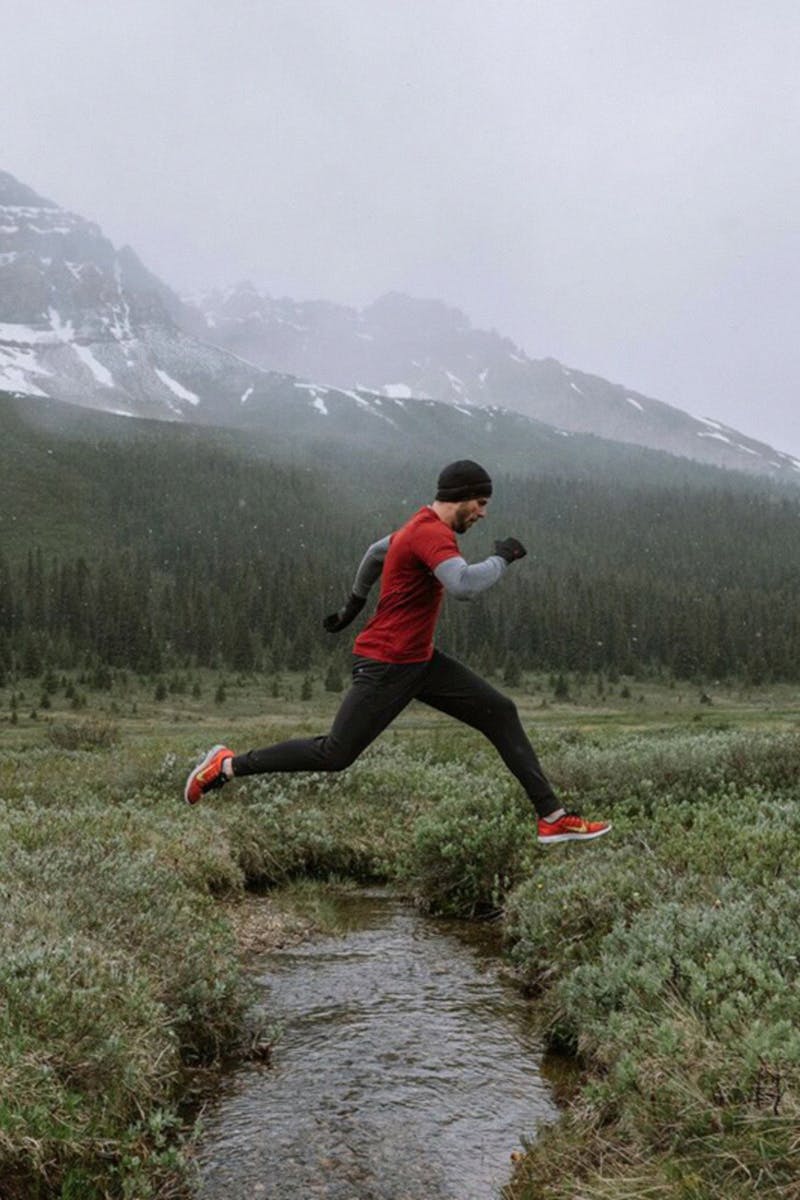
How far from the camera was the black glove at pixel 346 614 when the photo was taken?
8289 millimetres

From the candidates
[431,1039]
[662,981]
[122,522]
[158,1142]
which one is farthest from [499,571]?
[122,522]

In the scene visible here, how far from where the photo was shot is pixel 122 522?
196500mm

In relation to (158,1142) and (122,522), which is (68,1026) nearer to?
(158,1142)

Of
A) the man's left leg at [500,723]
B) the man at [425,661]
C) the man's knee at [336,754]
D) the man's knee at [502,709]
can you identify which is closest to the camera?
the man at [425,661]

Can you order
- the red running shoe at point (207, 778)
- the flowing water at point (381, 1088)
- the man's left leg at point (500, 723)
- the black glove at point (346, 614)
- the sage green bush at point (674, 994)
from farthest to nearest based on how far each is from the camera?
the red running shoe at point (207, 778) → the black glove at point (346, 614) → the man's left leg at point (500, 723) → the flowing water at point (381, 1088) → the sage green bush at point (674, 994)

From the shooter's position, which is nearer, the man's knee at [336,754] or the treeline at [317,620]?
the man's knee at [336,754]

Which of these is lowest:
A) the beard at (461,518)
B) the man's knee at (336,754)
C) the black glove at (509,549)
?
the man's knee at (336,754)

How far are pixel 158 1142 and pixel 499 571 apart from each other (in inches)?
157

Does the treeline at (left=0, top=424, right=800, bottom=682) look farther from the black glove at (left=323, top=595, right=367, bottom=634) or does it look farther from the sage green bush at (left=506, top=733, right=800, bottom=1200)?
the sage green bush at (left=506, top=733, right=800, bottom=1200)

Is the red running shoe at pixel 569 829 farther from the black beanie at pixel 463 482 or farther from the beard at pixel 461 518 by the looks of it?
the black beanie at pixel 463 482

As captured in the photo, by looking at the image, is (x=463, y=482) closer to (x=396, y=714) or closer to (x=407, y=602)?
(x=407, y=602)

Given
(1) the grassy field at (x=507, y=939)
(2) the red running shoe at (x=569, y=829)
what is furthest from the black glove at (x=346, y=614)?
(1) the grassy field at (x=507, y=939)

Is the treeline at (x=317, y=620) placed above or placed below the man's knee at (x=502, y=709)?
below

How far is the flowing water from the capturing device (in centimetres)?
500
